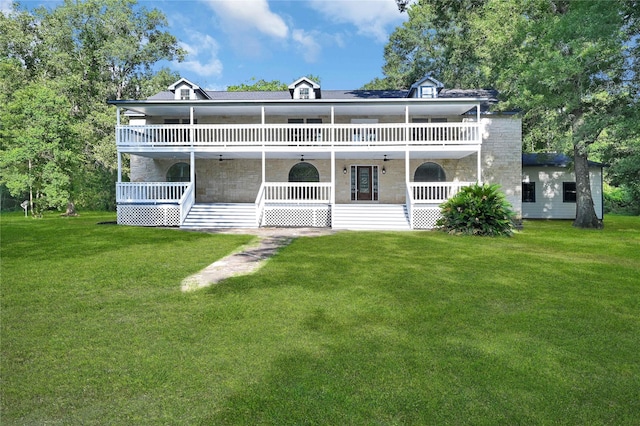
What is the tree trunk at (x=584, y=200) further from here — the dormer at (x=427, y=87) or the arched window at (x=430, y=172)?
the dormer at (x=427, y=87)

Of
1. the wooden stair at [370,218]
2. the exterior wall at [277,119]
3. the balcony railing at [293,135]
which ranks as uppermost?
the exterior wall at [277,119]

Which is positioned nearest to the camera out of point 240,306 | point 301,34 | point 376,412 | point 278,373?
point 376,412

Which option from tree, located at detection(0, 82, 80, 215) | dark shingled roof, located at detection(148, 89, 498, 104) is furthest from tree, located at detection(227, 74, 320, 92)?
tree, located at detection(0, 82, 80, 215)

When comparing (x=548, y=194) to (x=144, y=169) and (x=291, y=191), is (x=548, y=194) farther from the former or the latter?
(x=144, y=169)

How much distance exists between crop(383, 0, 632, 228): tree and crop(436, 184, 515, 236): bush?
513 cm

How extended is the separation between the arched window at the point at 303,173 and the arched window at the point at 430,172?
228 inches

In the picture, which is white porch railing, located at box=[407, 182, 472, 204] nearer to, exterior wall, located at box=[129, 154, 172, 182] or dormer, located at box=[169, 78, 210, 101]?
exterior wall, located at box=[129, 154, 172, 182]

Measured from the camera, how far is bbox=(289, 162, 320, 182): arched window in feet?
73.1

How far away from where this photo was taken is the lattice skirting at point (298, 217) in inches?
685

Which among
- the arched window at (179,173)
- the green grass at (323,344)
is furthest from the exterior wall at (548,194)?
the arched window at (179,173)

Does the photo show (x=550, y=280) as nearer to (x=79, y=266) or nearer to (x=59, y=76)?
(x=79, y=266)

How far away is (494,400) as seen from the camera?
322 cm

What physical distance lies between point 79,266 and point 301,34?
94.7ft

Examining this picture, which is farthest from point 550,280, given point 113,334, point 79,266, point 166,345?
point 79,266
